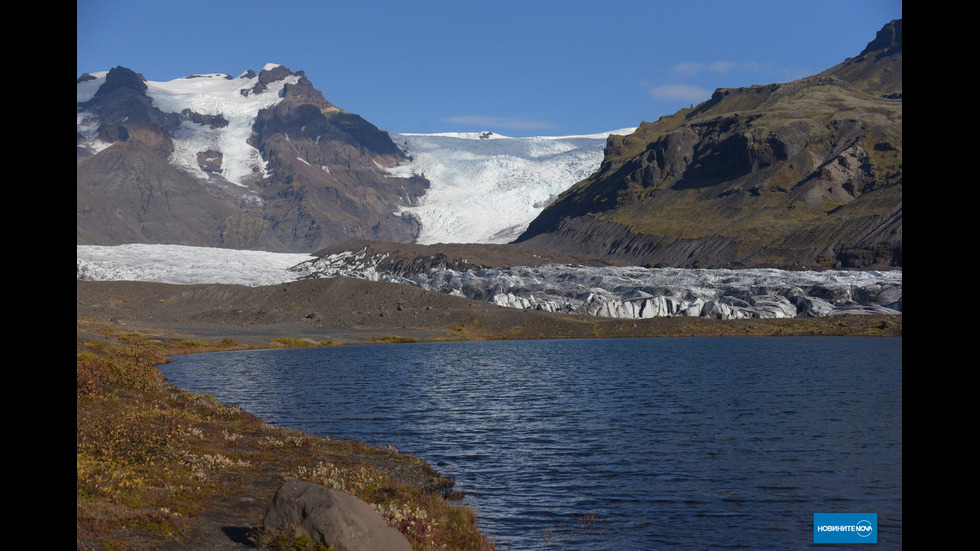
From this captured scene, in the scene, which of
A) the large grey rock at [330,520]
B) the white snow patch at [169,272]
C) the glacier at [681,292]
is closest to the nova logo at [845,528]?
the large grey rock at [330,520]

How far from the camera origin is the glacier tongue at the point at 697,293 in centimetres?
11838

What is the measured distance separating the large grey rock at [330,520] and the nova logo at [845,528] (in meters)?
10.2

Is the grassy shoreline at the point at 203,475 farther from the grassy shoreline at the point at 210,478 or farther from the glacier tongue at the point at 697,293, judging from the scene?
the glacier tongue at the point at 697,293

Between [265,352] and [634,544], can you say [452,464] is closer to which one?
[634,544]

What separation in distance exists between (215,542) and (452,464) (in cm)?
1272

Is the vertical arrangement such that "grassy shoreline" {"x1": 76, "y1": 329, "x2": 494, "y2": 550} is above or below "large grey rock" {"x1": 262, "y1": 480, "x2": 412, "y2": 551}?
below

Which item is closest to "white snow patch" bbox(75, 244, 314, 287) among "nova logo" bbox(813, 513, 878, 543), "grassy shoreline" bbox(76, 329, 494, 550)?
"grassy shoreline" bbox(76, 329, 494, 550)

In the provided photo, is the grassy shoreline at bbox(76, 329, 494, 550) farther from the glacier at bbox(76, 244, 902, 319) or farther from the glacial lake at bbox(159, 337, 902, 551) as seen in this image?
the glacier at bbox(76, 244, 902, 319)

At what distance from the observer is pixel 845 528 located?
61.2ft

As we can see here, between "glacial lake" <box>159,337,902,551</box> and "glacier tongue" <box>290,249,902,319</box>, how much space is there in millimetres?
47107

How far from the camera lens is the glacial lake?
19797 millimetres

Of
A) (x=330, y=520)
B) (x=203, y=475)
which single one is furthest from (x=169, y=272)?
(x=330, y=520)

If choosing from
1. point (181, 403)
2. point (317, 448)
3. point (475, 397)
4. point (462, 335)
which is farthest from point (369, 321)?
point (317, 448)

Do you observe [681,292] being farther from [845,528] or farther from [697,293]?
[845,528]
